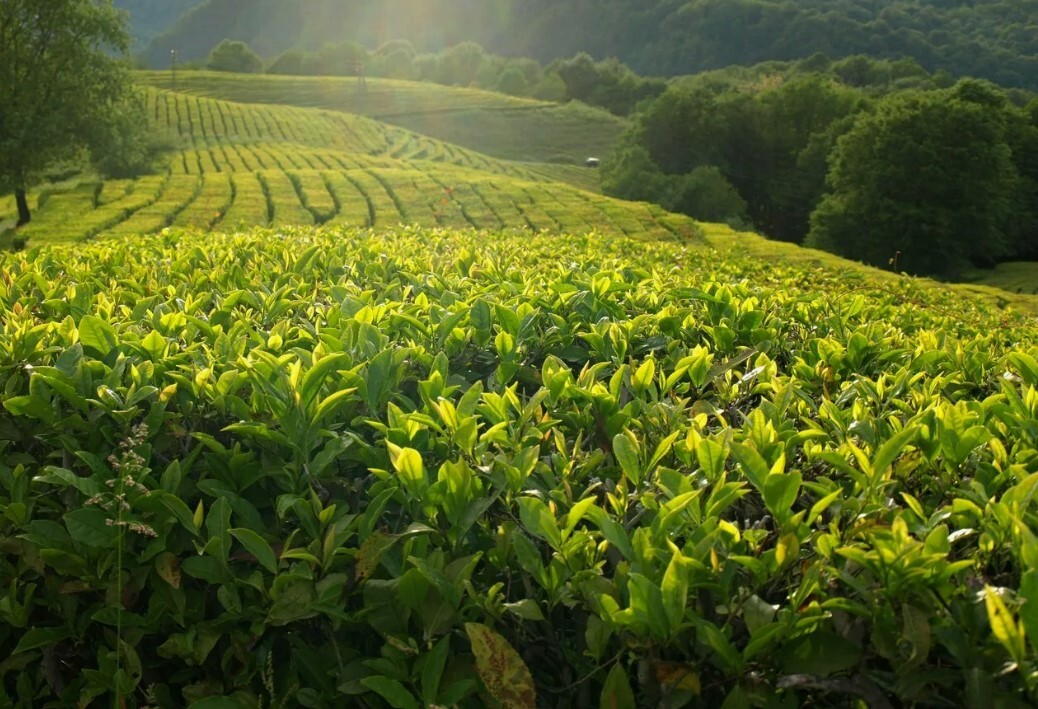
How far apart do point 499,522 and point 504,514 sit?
27 mm

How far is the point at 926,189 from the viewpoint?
1522 inches

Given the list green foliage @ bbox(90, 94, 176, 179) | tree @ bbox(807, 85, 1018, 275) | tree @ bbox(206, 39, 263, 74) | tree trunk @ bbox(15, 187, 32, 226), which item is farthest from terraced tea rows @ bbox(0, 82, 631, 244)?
tree @ bbox(206, 39, 263, 74)

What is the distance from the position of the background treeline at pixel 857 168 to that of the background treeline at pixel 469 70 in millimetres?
41371

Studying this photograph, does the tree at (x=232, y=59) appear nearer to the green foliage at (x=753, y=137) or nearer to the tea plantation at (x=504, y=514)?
the green foliage at (x=753, y=137)

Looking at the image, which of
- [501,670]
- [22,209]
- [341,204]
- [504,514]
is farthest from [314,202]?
[501,670]

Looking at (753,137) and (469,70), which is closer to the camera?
(753,137)

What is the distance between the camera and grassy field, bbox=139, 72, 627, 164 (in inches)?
2926

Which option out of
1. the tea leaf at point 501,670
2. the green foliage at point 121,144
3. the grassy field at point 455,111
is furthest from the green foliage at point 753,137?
the tea leaf at point 501,670

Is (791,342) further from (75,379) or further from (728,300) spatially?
(75,379)

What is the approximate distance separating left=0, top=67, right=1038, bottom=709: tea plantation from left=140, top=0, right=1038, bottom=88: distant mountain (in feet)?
359

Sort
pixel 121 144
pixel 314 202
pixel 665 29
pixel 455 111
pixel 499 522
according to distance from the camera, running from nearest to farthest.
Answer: pixel 499 522
pixel 314 202
pixel 121 144
pixel 455 111
pixel 665 29

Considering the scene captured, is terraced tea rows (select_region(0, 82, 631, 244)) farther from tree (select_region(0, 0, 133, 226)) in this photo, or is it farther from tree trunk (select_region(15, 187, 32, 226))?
tree (select_region(0, 0, 133, 226))

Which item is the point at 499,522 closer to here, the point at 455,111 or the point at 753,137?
the point at 753,137

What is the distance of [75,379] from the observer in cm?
216
